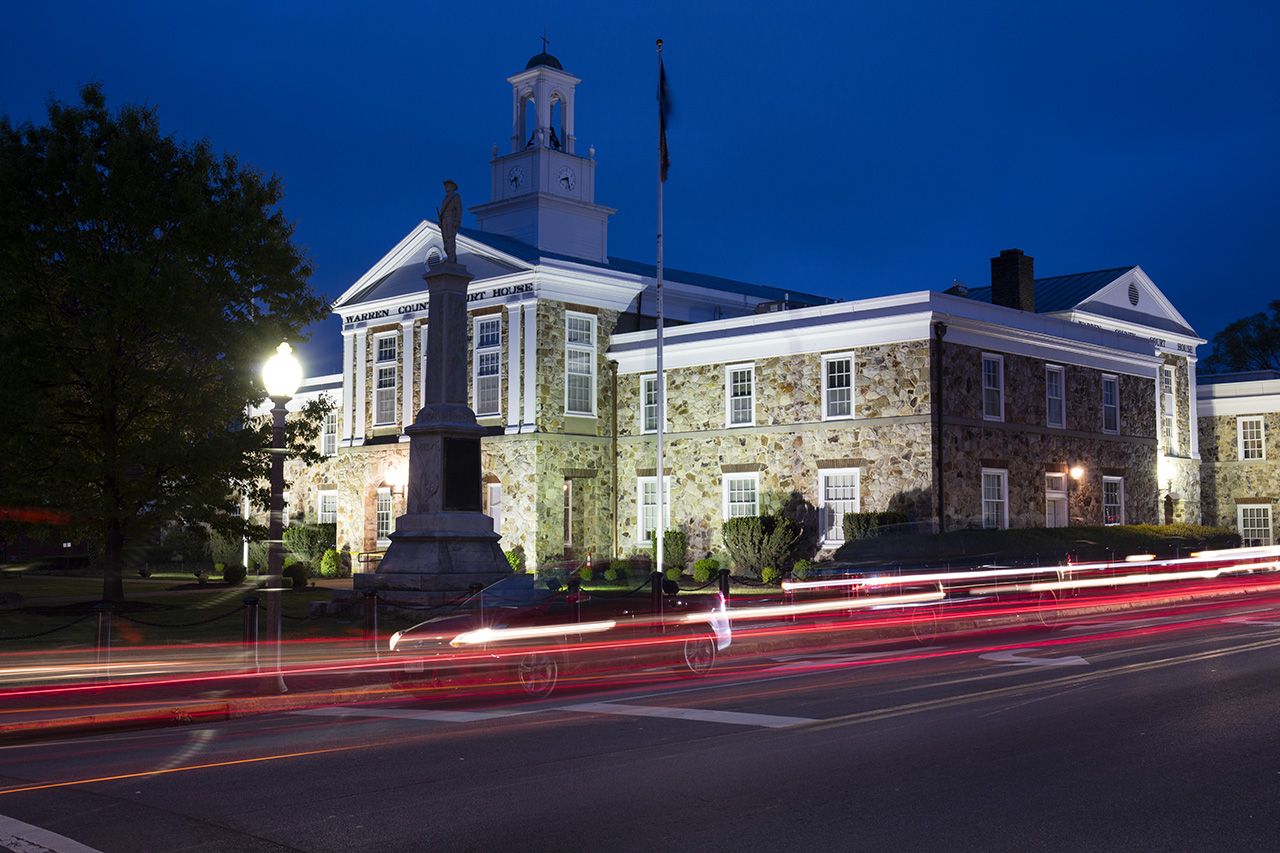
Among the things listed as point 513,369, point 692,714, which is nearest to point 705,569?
point 513,369

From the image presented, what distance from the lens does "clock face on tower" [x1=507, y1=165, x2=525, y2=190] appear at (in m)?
45.1

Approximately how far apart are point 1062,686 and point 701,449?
24.1 meters

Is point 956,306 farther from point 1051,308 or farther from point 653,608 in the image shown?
point 653,608

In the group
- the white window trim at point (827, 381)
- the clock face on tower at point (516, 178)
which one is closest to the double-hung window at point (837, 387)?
the white window trim at point (827, 381)

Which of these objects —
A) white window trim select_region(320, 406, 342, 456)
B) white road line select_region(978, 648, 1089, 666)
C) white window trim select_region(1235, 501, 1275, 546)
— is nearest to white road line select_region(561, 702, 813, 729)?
white road line select_region(978, 648, 1089, 666)

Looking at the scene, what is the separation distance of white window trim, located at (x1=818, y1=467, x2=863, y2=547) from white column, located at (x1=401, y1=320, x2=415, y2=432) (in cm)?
1532

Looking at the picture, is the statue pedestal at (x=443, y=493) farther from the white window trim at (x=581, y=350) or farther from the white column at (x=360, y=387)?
the white column at (x=360, y=387)

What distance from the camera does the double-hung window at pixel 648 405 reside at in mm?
38438

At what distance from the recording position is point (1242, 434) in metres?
48.8

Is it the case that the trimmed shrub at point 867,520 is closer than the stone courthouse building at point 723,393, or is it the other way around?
the trimmed shrub at point 867,520

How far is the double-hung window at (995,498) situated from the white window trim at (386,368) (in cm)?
2057

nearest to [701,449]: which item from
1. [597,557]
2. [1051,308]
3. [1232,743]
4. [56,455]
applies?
[597,557]

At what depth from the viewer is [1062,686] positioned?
1305cm

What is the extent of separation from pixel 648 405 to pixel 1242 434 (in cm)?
2695
